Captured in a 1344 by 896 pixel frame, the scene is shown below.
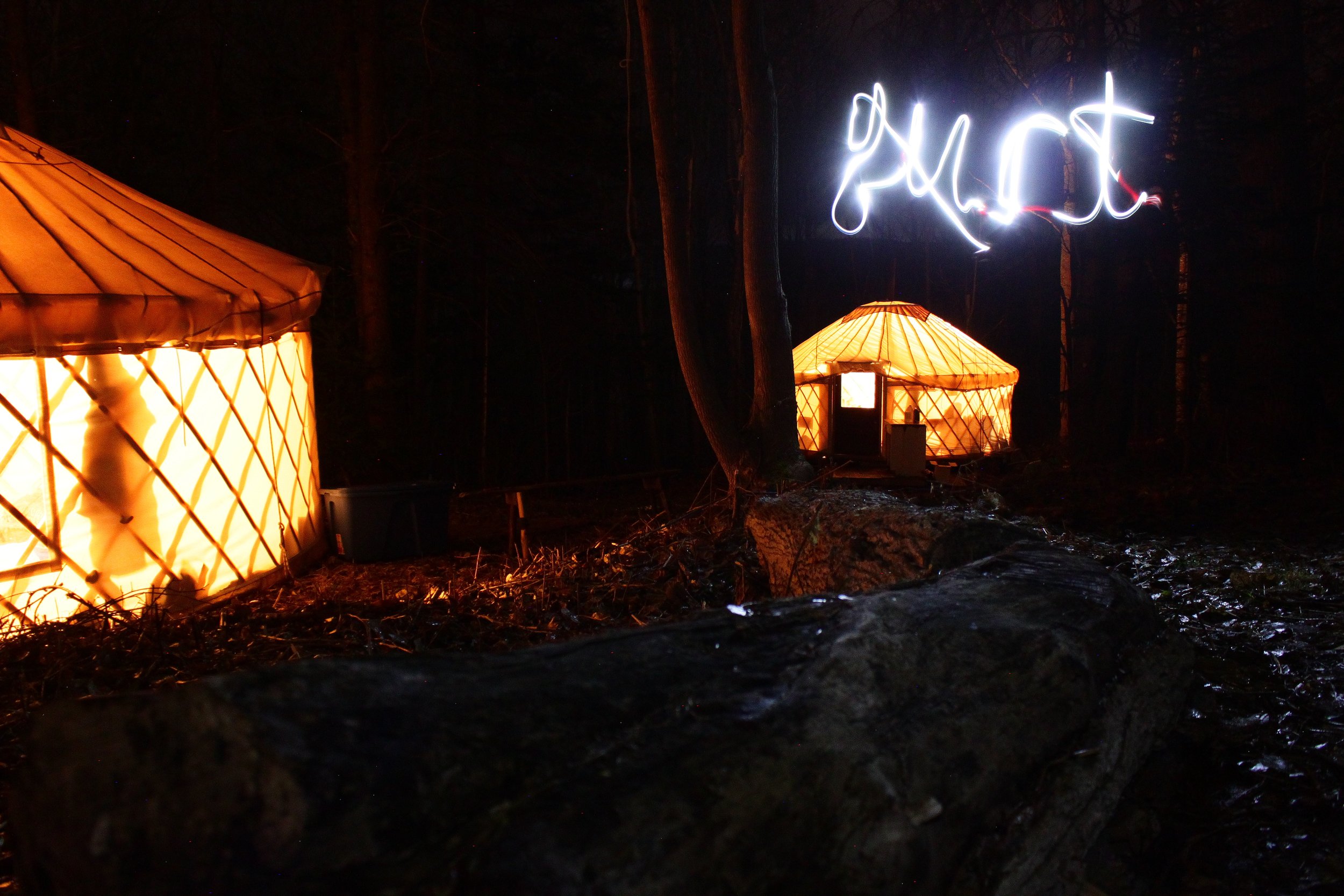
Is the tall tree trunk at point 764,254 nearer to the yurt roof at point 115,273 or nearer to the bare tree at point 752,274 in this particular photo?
the bare tree at point 752,274

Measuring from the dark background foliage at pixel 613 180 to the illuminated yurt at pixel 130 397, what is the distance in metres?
1.72

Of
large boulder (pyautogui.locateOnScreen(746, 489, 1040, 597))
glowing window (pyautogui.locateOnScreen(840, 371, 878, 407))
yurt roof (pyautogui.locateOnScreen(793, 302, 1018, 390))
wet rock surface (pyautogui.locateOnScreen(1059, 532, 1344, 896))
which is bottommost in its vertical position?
wet rock surface (pyautogui.locateOnScreen(1059, 532, 1344, 896))

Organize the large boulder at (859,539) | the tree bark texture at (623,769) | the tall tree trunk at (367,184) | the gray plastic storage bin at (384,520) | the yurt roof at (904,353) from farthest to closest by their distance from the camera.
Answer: the yurt roof at (904,353) < the tall tree trunk at (367,184) < the gray plastic storage bin at (384,520) < the large boulder at (859,539) < the tree bark texture at (623,769)

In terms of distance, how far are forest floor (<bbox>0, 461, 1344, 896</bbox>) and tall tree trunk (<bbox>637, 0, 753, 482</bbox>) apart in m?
0.42

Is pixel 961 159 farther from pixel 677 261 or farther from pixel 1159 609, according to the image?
pixel 1159 609

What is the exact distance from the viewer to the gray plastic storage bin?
209 inches

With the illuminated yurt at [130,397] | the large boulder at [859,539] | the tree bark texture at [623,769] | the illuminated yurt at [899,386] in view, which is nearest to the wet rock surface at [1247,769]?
the tree bark texture at [623,769]

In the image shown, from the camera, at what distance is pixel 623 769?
98 centimetres

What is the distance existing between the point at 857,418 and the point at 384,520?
19.1 feet

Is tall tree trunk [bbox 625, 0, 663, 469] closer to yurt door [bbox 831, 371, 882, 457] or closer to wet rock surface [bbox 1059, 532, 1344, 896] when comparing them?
yurt door [bbox 831, 371, 882, 457]

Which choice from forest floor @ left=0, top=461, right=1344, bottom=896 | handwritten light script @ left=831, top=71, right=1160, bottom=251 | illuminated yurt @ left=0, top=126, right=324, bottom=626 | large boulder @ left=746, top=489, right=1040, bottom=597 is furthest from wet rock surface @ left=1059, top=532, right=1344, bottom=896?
handwritten light script @ left=831, top=71, right=1160, bottom=251

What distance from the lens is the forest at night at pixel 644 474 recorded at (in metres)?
0.94

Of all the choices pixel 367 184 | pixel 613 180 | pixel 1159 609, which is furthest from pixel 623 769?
pixel 613 180

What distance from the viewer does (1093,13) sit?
242 inches
